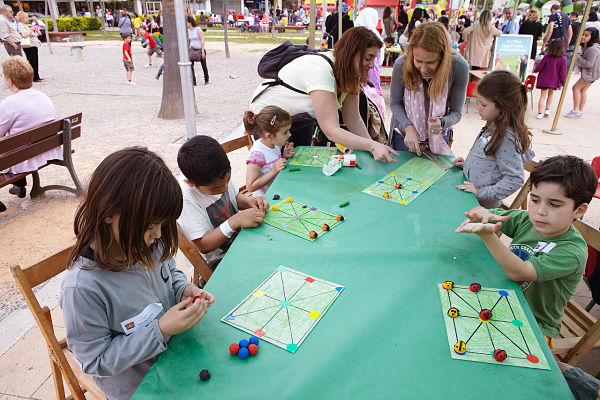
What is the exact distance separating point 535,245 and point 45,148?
4105 millimetres

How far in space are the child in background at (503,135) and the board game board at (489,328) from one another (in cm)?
100

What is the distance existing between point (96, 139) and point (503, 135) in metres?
5.70

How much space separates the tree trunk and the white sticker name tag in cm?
634

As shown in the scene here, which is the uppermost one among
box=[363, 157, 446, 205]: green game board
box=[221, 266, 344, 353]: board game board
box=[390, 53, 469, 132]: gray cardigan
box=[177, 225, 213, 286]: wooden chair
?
box=[390, 53, 469, 132]: gray cardigan

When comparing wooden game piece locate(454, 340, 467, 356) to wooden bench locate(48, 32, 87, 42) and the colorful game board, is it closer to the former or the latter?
the colorful game board

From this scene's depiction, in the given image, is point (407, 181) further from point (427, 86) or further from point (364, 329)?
point (364, 329)

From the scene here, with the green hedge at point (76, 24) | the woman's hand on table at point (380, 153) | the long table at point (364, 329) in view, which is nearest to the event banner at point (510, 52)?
the woman's hand on table at point (380, 153)

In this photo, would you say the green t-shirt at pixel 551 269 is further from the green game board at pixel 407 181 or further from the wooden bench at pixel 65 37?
the wooden bench at pixel 65 37

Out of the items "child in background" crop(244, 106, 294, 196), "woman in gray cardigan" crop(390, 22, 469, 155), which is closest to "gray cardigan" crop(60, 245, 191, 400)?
"child in background" crop(244, 106, 294, 196)

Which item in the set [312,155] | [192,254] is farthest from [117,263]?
[312,155]

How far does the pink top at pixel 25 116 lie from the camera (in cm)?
383

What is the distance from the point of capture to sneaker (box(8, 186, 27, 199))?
4.21 meters

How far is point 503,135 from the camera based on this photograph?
2271 millimetres

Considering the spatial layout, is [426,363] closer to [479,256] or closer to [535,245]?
[479,256]
